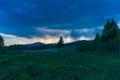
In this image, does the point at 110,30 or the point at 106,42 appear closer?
the point at 106,42

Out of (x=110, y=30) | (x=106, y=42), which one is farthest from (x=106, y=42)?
(x=110, y=30)

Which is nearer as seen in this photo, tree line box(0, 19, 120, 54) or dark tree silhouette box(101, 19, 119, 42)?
tree line box(0, 19, 120, 54)

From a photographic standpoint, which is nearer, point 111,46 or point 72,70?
point 72,70

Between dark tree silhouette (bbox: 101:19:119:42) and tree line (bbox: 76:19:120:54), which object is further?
dark tree silhouette (bbox: 101:19:119:42)

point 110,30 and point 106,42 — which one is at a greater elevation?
point 110,30

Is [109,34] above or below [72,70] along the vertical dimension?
above

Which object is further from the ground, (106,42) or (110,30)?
(110,30)

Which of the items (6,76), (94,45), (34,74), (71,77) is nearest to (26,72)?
(34,74)

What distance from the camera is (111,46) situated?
8925 cm

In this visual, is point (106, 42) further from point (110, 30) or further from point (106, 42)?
point (110, 30)

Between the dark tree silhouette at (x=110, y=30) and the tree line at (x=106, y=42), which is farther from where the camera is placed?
the dark tree silhouette at (x=110, y=30)

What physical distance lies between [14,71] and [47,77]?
3236 mm

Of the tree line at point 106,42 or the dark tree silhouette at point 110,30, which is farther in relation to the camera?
the dark tree silhouette at point 110,30

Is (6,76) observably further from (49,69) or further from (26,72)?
(49,69)
